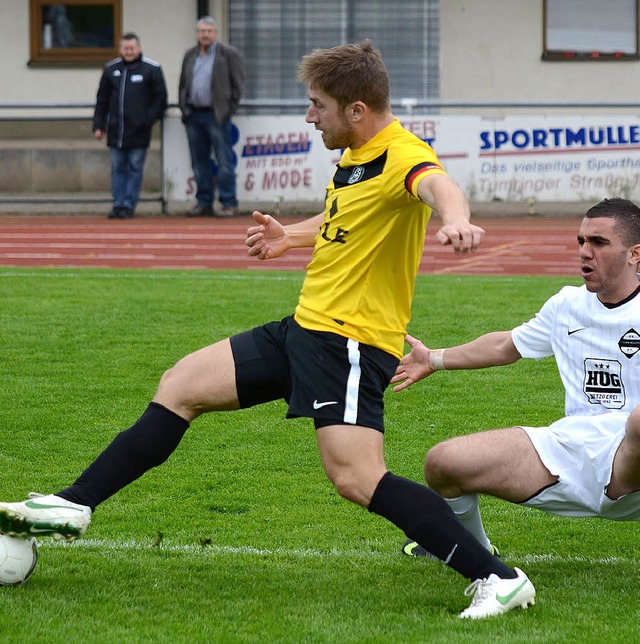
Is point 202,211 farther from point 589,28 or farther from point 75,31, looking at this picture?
point 589,28

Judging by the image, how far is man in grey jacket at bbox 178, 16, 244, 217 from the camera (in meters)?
16.5

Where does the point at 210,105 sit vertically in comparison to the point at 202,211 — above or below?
above

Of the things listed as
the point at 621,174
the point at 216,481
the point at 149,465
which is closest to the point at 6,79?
the point at 621,174

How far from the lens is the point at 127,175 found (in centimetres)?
1681

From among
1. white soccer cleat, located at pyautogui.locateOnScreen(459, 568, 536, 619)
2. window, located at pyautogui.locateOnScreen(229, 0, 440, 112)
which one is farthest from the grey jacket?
white soccer cleat, located at pyautogui.locateOnScreen(459, 568, 536, 619)

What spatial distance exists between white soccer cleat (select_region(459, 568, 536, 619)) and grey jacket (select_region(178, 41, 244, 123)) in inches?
505

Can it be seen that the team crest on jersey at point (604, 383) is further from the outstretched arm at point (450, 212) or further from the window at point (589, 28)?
the window at point (589, 28)

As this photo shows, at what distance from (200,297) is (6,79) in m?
11.7

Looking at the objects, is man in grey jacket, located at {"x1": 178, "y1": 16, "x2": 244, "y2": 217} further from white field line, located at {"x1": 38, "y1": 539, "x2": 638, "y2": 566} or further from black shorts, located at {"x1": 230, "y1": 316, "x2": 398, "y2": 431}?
black shorts, located at {"x1": 230, "y1": 316, "x2": 398, "y2": 431}

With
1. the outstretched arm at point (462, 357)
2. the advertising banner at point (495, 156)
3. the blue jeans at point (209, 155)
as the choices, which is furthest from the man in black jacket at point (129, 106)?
the outstretched arm at point (462, 357)

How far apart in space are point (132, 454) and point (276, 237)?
3.31ft

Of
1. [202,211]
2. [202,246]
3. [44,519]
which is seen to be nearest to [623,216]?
[44,519]

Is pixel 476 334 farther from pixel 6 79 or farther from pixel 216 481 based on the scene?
pixel 6 79

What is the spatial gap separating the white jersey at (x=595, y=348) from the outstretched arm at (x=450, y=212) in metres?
0.88
